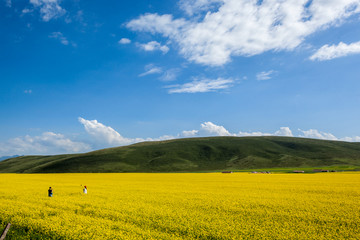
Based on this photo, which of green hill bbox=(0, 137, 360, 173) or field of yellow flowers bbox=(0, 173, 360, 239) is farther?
green hill bbox=(0, 137, 360, 173)

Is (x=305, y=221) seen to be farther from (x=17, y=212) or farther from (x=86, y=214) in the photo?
(x=17, y=212)

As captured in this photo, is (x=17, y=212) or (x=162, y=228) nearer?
(x=162, y=228)

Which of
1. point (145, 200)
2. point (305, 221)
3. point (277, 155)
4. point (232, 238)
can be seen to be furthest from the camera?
point (277, 155)

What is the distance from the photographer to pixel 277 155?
595ft

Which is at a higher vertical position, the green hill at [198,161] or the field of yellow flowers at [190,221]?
the green hill at [198,161]

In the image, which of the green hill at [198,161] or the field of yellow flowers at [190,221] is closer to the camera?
the field of yellow flowers at [190,221]

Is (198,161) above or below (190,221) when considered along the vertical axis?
above

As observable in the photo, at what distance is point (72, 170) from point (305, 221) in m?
162

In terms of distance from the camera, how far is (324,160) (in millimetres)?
160250

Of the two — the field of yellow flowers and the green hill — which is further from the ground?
the green hill

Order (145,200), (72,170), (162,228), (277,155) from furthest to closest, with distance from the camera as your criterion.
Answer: (277,155), (72,170), (145,200), (162,228)

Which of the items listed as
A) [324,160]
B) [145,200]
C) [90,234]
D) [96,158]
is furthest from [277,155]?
[90,234]

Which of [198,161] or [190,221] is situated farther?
[198,161]

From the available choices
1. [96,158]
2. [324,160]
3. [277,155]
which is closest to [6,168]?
[96,158]
